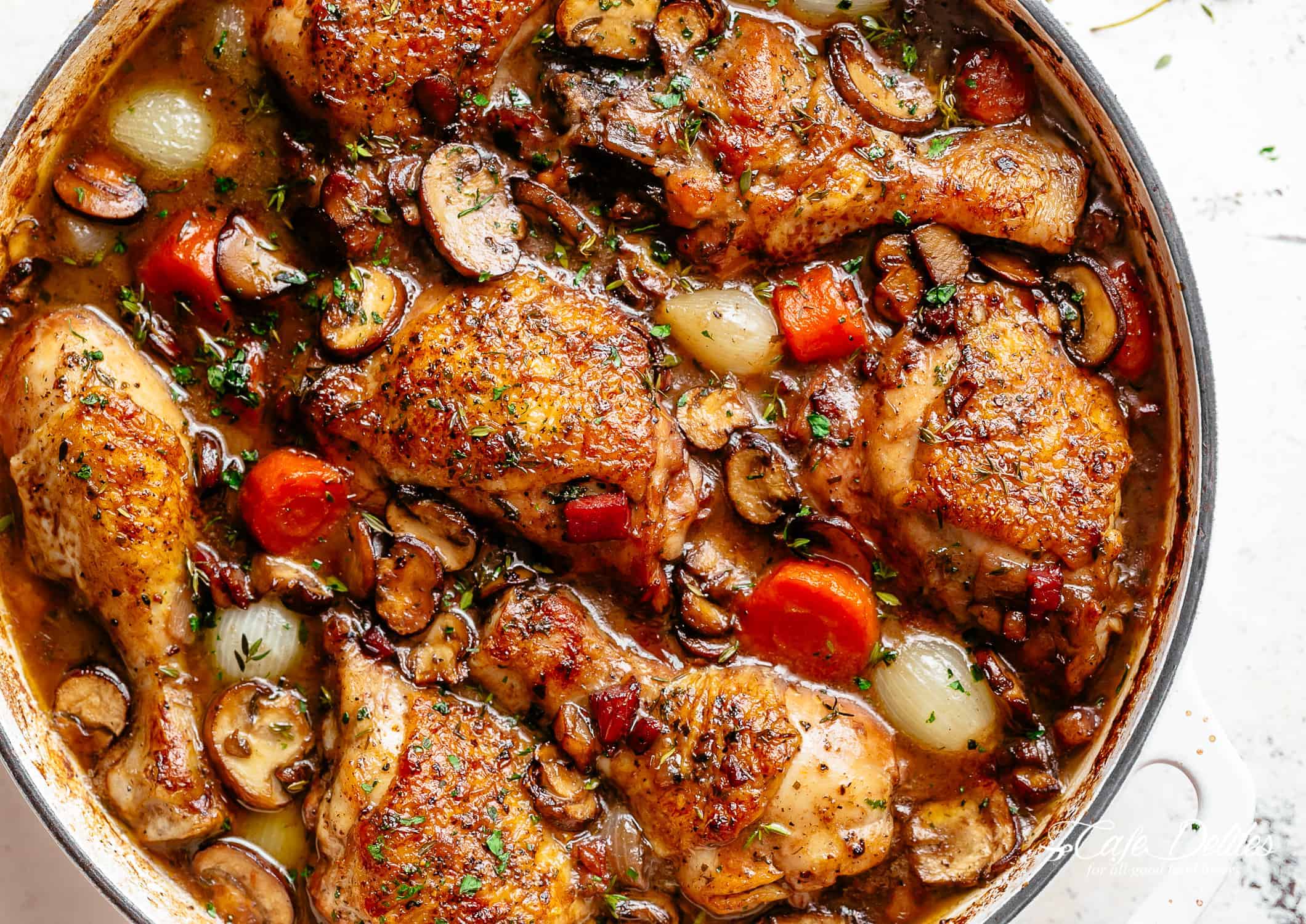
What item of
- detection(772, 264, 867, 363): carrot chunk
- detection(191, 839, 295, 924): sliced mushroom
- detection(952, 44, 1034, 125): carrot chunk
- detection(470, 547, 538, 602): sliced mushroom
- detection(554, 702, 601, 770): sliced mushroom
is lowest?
detection(191, 839, 295, 924): sliced mushroom

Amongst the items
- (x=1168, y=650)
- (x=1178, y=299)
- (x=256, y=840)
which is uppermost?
(x=1178, y=299)

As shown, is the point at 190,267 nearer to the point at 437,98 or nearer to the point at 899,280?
the point at 437,98

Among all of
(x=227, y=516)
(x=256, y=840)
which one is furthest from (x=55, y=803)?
(x=227, y=516)

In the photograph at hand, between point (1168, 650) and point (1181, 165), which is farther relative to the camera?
point (1181, 165)

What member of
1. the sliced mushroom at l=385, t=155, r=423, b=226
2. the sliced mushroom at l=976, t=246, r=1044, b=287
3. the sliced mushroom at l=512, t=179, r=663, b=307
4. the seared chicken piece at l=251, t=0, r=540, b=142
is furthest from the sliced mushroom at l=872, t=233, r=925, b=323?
the sliced mushroom at l=385, t=155, r=423, b=226

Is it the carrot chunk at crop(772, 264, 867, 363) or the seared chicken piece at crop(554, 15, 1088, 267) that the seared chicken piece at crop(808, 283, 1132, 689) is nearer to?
the carrot chunk at crop(772, 264, 867, 363)

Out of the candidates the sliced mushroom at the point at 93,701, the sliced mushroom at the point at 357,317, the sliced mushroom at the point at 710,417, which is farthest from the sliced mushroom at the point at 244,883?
the sliced mushroom at the point at 710,417

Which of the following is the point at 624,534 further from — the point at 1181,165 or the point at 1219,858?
the point at 1181,165
